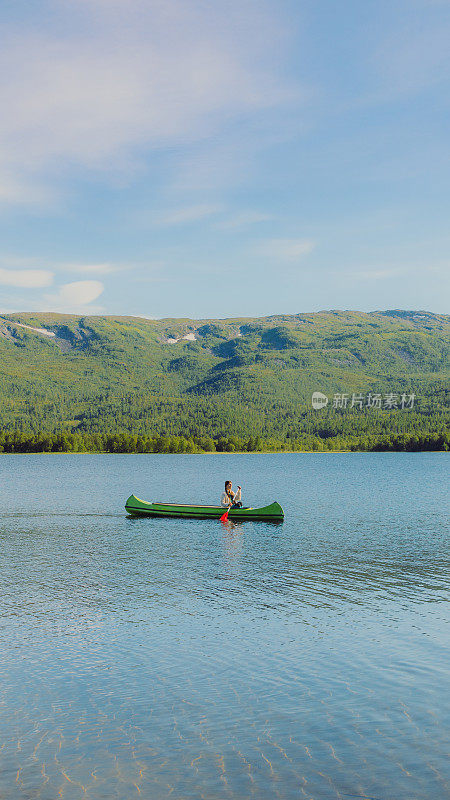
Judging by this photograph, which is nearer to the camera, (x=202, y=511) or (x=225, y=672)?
(x=225, y=672)

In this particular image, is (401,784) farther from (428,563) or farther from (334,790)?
(428,563)

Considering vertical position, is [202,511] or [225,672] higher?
[202,511]

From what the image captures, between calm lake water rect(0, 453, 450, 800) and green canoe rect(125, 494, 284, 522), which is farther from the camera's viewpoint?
green canoe rect(125, 494, 284, 522)

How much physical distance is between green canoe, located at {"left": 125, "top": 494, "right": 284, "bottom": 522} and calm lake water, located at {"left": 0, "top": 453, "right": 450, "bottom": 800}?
11.4 m

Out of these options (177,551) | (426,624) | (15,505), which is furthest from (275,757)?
(15,505)

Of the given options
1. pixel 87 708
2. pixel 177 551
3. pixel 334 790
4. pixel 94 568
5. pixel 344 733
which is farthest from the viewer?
pixel 177 551

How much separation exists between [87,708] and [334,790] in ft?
25.5

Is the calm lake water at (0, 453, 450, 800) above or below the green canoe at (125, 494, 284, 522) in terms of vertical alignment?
below

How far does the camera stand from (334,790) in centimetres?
1391

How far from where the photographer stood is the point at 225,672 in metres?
21.2

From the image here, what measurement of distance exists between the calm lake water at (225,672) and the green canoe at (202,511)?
37.4 ft

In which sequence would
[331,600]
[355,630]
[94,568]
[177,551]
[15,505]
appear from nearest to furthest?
[355,630]
[331,600]
[94,568]
[177,551]
[15,505]

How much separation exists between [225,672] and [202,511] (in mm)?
40518

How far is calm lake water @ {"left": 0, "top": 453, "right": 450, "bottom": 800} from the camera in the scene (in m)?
14.8
